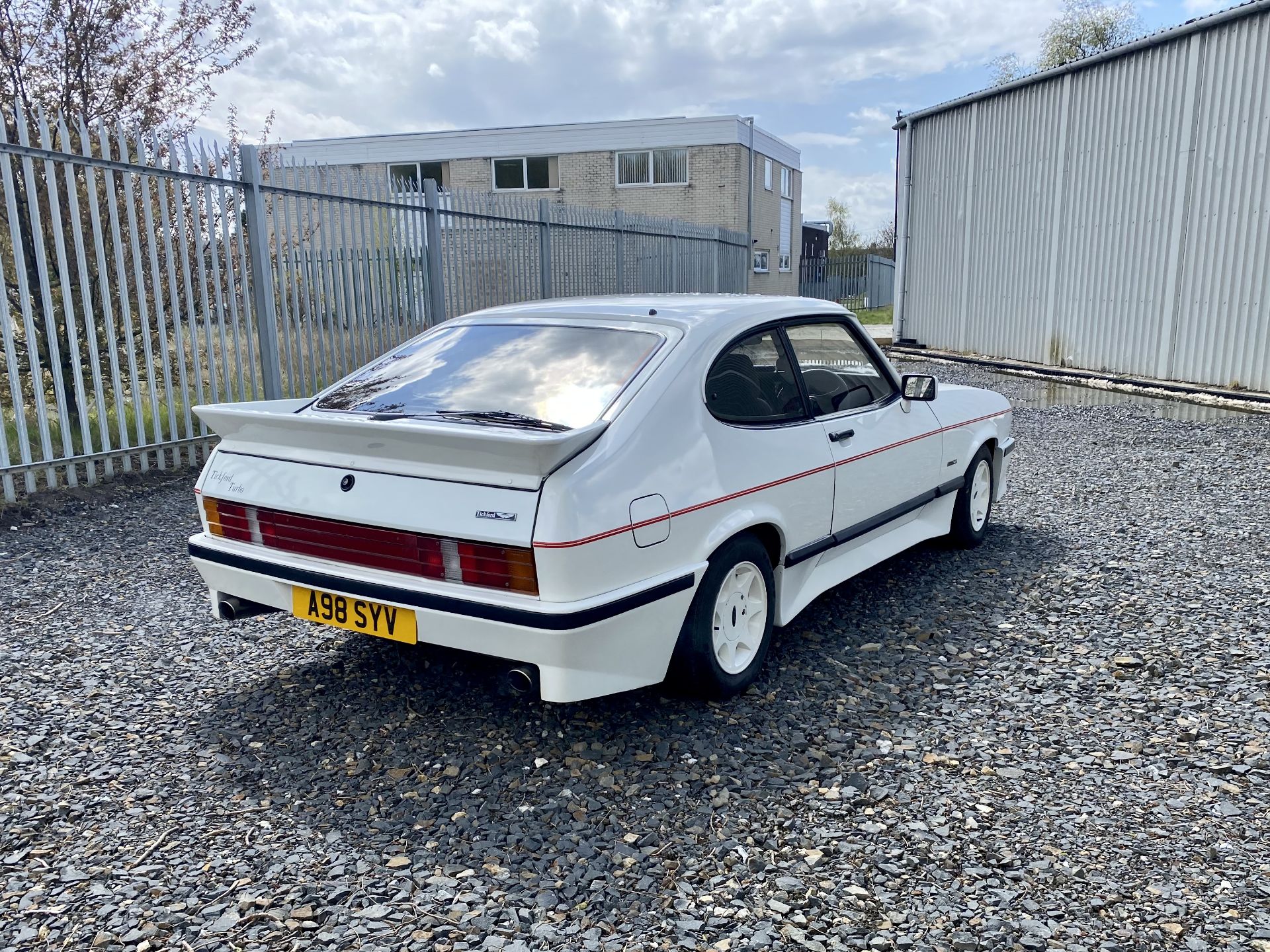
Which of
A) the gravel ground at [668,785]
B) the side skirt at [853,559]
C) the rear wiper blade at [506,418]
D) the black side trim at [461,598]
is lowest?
the gravel ground at [668,785]

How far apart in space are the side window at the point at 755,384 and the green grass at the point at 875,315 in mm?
26870

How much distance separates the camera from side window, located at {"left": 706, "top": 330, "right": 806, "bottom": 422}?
3.70m

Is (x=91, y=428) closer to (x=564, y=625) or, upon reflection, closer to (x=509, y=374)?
(x=509, y=374)

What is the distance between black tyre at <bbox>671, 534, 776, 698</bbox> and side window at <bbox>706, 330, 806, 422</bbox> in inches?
20.1

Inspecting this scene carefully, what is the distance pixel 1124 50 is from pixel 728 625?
13.0 meters

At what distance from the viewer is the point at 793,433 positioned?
3.92 metres

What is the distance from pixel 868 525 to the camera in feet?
14.6

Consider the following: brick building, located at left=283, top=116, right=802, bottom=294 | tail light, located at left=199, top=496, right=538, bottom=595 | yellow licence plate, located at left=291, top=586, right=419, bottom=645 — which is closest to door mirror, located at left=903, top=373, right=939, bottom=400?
tail light, located at left=199, top=496, right=538, bottom=595

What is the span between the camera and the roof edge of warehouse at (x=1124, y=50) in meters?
11.1

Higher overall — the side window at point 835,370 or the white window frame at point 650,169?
the white window frame at point 650,169

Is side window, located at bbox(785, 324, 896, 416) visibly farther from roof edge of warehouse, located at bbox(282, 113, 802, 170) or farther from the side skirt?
roof edge of warehouse, located at bbox(282, 113, 802, 170)

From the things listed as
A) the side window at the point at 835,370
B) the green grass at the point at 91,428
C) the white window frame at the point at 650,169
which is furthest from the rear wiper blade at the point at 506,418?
the white window frame at the point at 650,169

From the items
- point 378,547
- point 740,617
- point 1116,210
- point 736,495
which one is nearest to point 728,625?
point 740,617

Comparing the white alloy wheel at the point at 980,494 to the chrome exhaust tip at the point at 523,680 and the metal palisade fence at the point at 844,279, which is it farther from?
the metal palisade fence at the point at 844,279
